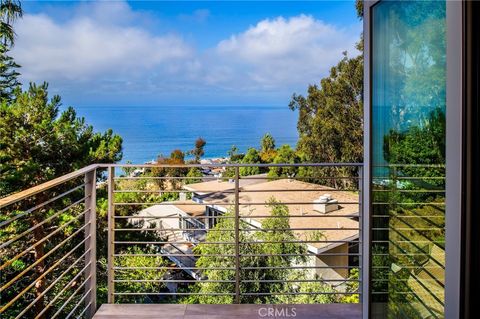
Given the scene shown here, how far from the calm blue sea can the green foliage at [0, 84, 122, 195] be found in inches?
222

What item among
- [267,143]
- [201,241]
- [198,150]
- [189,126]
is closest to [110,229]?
[201,241]

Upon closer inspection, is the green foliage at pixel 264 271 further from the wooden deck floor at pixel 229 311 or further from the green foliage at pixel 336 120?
the green foliage at pixel 336 120

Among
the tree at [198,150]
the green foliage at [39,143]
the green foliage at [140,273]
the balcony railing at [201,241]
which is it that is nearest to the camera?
the balcony railing at [201,241]

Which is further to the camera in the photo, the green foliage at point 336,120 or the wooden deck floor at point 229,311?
the green foliage at point 336,120

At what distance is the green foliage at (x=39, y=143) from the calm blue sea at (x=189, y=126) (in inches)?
222

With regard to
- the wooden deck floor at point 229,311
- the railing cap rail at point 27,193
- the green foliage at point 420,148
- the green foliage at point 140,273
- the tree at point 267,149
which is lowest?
the green foliage at point 140,273

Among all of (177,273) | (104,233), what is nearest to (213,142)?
(177,273)

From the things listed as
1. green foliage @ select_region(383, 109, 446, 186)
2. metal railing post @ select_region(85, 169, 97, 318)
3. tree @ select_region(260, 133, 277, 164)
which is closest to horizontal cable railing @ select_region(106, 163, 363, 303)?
metal railing post @ select_region(85, 169, 97, 318)

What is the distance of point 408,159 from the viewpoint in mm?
1190

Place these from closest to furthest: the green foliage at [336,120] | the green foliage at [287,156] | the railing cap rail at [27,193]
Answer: the railing cap rail at [27,193]
the green foliage at [336,120]
the green foliage at [287,156]

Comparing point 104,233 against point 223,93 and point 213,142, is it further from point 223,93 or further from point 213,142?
point 223,93

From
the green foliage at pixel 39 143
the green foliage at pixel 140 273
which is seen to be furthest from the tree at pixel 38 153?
the green foliage at pixel 140 273

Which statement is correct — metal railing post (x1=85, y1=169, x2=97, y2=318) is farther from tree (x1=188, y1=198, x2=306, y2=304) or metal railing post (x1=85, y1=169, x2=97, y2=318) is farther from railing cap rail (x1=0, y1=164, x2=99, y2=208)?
tree (x1=188, y1=198, x2=306, y2=304)

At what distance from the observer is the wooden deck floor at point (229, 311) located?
7.93 ft
